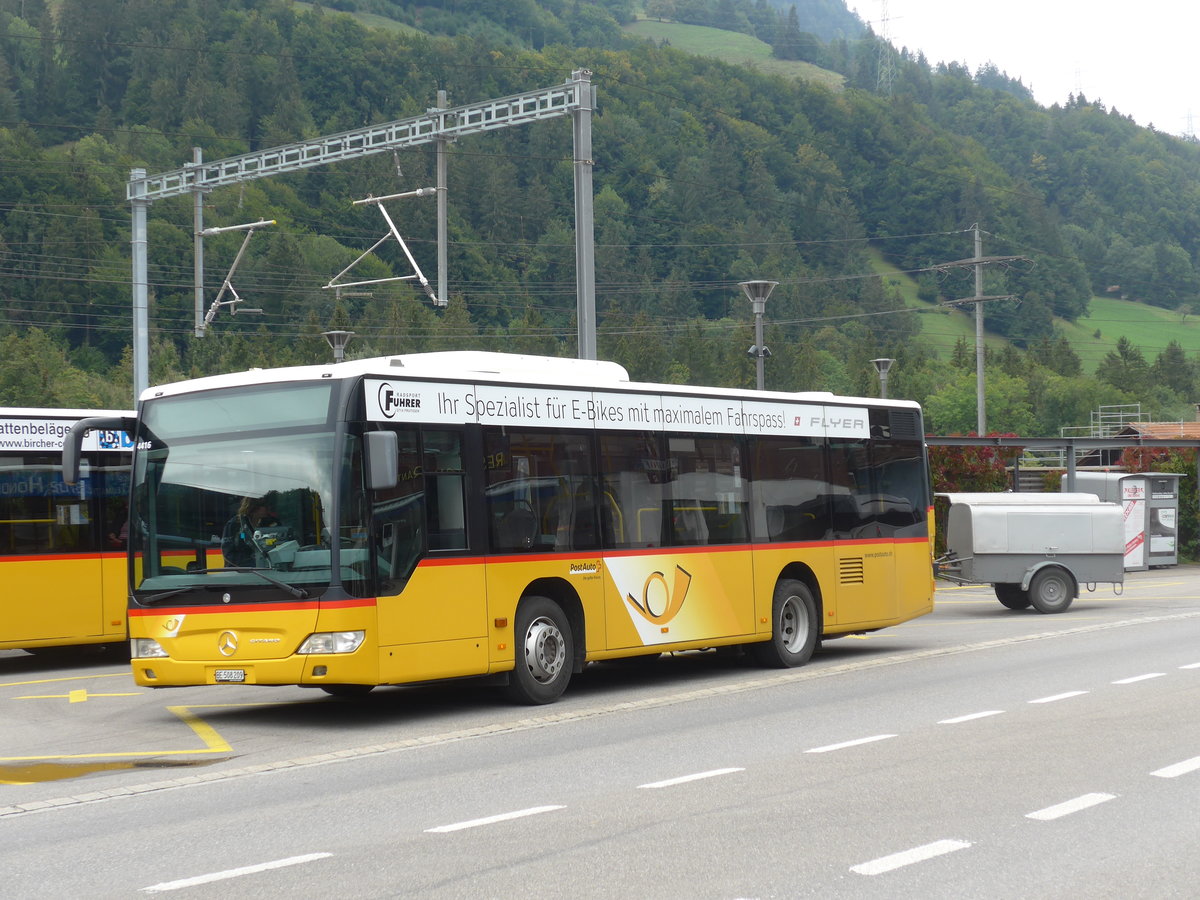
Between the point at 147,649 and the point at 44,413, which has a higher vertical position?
the point at 44,413

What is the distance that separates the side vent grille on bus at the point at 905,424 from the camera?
18.8 meters

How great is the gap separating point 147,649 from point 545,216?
350 ft

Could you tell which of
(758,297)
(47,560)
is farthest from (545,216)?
(47,560)

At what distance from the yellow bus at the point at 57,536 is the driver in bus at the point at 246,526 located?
5.49m

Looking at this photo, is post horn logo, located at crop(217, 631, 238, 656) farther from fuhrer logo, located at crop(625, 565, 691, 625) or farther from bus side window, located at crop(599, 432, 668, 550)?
fuhrer logo, located at crop(625, 565, 691, 625)

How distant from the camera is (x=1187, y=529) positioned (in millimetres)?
42594

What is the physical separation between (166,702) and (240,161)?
13478 millimetres

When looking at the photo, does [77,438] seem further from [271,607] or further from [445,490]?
[445,490]

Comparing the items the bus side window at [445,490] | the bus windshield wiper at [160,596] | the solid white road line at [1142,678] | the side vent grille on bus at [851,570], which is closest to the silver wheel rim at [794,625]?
the side vent grille on bus at [851,570]

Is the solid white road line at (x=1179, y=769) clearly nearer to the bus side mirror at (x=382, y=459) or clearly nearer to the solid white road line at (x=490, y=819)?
the solid white road line at (x=490, y=819)

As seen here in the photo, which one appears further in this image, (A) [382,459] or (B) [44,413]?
(B) [44,413]

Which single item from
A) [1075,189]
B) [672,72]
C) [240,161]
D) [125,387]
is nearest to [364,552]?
[240,161]

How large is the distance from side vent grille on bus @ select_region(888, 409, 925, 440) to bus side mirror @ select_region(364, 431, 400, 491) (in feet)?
27.6

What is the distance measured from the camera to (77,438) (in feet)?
42.9
